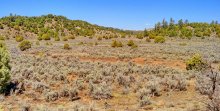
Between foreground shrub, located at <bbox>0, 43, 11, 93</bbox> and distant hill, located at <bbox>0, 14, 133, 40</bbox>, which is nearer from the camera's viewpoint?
foreground shrub, located at <bbox>0, 43, 11, 93</bbox>

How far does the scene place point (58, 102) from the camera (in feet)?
59.8

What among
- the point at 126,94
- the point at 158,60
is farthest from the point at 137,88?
the point at 158,60

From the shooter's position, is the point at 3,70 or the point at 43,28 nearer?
the point at 3,70

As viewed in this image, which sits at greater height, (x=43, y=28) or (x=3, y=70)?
(x=43, y=28)

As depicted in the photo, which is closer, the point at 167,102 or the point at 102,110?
the point at 102,110

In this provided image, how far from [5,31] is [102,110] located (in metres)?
80.7

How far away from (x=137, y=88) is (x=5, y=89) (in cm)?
744

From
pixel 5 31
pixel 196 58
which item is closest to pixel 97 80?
pixel 196 58

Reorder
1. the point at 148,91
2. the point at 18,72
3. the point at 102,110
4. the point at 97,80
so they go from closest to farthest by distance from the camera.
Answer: the point at 102,110 < the point at 148,91 < the point at 97,80 < the point at 18,72

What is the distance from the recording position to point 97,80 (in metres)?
23.2

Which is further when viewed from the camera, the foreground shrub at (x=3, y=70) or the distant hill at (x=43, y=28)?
the distant hill at (x=43, y=28)

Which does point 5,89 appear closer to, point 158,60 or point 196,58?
point 196,58

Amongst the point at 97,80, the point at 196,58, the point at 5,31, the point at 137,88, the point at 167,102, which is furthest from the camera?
the point at 5,31

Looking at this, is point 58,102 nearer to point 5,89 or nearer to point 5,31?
point 5,89
